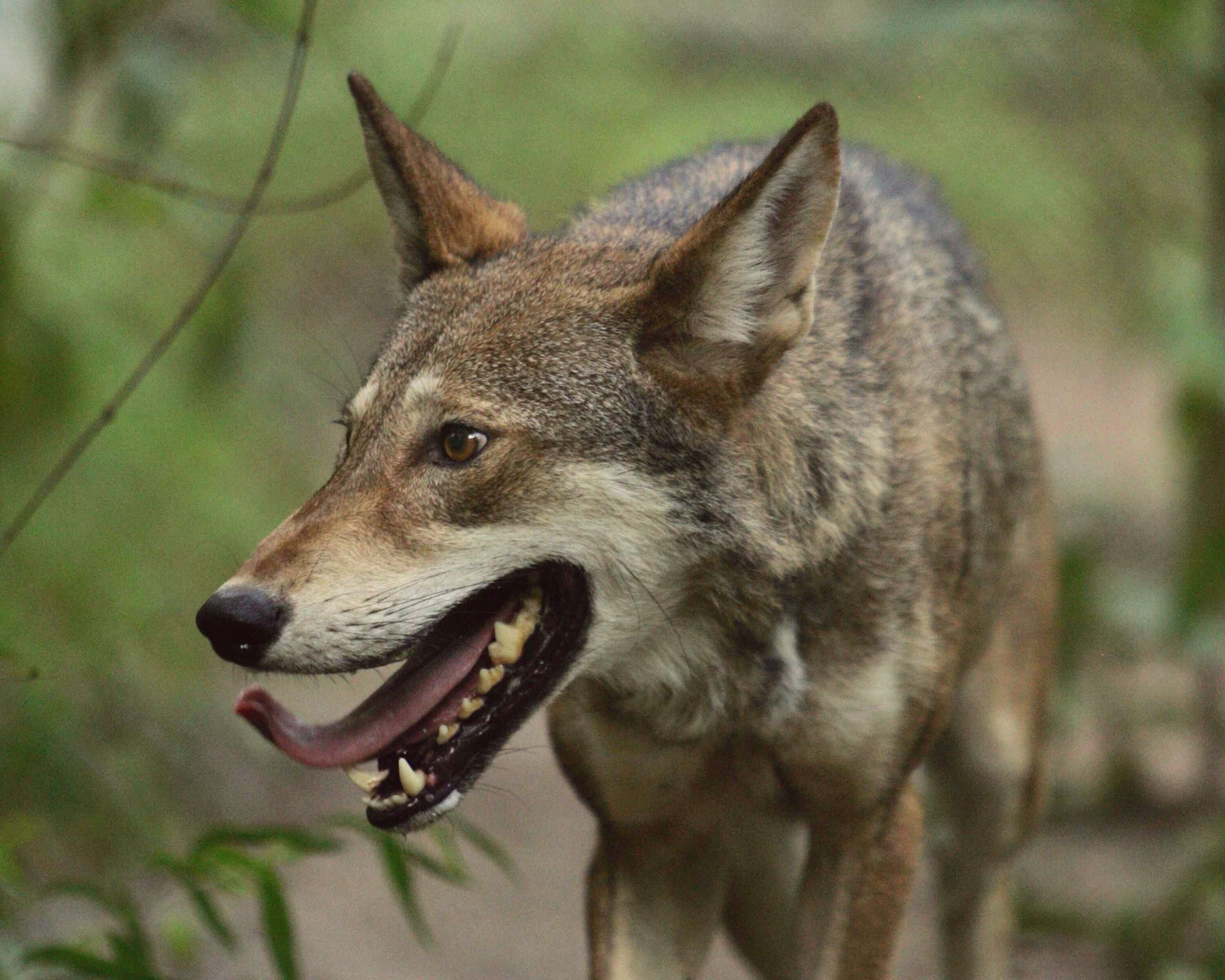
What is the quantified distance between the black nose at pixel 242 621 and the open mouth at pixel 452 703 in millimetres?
203

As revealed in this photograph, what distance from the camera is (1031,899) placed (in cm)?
750

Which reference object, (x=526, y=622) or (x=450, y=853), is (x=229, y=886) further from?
(x=526, y=622)

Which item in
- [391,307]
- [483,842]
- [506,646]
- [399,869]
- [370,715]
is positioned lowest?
[399,869]

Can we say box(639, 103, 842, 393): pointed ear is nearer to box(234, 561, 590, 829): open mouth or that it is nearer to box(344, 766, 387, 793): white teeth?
box(234, 561, 590, 829): open mouth

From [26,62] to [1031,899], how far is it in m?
6.91

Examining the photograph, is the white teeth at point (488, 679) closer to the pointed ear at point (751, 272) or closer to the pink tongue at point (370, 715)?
the pink tongue at point (370, 715)

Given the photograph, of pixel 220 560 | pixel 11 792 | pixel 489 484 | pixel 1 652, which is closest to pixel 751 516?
pixel 489 484

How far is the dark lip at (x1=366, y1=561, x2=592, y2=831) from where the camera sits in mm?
3463

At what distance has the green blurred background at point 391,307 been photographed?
19.6ft

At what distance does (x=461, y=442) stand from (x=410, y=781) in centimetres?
74

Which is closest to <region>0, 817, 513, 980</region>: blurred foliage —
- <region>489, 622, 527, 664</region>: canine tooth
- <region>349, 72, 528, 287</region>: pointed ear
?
<region>489, 622, 527, 664</region>: canine tooth

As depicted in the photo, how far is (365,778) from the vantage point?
3.46 meters

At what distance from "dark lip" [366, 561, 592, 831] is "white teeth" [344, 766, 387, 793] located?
15 mm

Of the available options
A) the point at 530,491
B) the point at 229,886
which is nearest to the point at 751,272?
the point at 530,491
